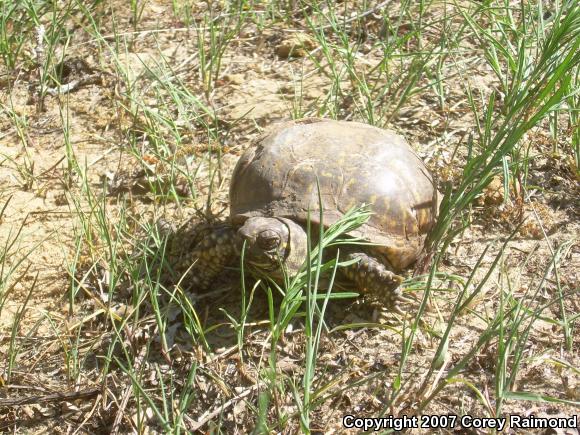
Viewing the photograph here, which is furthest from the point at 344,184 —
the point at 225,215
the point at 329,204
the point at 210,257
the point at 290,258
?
the point at 225,215

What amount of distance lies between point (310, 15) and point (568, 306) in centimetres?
286

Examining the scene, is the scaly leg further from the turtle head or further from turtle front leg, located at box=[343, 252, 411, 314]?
turtle front leg, located at box=[343, 252, 411, 314]

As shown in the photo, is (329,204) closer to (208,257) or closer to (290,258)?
(290,258)

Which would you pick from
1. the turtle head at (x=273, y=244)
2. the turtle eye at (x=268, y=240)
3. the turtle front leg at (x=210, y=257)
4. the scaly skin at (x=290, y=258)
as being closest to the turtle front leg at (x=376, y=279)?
the scaly skin at (x=290, y=258)

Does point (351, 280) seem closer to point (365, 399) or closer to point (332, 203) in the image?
point (332, 203)

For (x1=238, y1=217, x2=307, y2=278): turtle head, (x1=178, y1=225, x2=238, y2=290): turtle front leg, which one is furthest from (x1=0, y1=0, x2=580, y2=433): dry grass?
(x1=238, y1=217, x2=307, y2=278): turtle head

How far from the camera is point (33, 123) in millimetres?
4602

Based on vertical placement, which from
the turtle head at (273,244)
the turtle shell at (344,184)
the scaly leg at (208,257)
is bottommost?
the scaly leg at (208,257)

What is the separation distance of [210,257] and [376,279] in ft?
2.40

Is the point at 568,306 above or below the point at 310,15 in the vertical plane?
below

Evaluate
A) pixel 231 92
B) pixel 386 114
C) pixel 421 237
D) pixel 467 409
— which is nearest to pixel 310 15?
pixel 231 92

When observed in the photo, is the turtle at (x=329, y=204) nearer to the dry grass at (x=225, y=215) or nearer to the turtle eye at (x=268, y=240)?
the turtle eye at (x=268, y=240)

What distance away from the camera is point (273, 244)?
2.94 meters

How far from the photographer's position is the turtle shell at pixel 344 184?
3.07m
